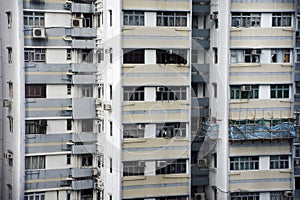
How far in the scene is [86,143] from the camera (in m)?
11.3

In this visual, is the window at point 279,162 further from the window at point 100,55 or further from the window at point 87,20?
the window at point 87,20

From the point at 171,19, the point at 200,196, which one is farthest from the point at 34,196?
the point at 171,19

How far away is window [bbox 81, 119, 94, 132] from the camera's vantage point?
1138cm

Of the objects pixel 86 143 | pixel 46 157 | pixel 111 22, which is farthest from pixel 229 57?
pixel 46 157

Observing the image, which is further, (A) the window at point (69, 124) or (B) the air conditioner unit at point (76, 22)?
(A) the window at point (69, 124)

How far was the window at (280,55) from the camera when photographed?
11.0 meters

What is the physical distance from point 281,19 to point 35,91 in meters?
4.73

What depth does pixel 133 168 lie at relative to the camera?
10.7m

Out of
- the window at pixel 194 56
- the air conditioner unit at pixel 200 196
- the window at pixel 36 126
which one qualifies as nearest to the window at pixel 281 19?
the window at pixel 194 56

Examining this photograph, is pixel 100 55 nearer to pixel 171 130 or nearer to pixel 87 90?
pixel 87 90

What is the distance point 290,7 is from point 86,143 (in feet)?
15.1

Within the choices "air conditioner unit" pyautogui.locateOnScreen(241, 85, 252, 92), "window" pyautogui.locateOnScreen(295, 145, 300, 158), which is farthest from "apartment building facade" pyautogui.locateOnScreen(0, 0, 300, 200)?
"window" pyautogui.locateOnScreen(295, 145, 300, 158)

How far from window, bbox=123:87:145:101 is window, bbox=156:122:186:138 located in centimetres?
63

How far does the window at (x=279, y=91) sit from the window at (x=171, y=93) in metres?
1.66
